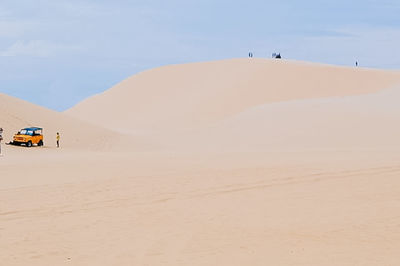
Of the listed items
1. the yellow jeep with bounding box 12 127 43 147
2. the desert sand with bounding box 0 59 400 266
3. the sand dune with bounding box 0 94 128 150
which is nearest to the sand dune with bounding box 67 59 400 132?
the sand dune with bounding box 0 94 128 150

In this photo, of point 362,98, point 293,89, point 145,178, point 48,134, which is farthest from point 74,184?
point 293,89

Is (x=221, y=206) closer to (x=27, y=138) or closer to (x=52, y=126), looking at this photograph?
(x=27, y=138)

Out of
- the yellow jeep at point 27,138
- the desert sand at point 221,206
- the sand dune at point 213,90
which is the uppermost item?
the sand dune at point 213,90

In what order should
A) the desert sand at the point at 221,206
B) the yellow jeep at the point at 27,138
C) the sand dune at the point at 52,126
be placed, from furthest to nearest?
the sand dune at the point at 52,126
the yellow jeep at the point at 27,138
the desert sand at the point at 221,206

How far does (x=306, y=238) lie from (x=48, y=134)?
137 feet

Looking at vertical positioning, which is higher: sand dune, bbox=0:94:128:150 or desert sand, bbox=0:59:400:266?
sand dune, bbox=0:94:128:150

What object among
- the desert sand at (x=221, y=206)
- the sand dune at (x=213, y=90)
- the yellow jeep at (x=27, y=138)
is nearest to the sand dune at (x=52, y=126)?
the desert sand at (x=221, y=206)

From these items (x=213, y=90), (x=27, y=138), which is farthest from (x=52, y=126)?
(x=213, y=90)

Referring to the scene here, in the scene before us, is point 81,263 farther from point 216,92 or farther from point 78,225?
point 216,92

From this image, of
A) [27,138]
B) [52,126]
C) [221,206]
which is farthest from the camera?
[52,126]

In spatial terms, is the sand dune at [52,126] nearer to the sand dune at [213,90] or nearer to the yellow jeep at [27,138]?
the yellow jeep at [27,138]

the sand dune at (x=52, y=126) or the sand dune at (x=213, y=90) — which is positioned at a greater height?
the sand dune at (x=213, y=90)

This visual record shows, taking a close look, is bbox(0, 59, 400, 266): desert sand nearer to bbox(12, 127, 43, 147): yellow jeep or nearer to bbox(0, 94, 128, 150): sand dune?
bbox(12, 127, 43, 147): yellow jeep

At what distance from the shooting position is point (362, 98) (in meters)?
57.0
